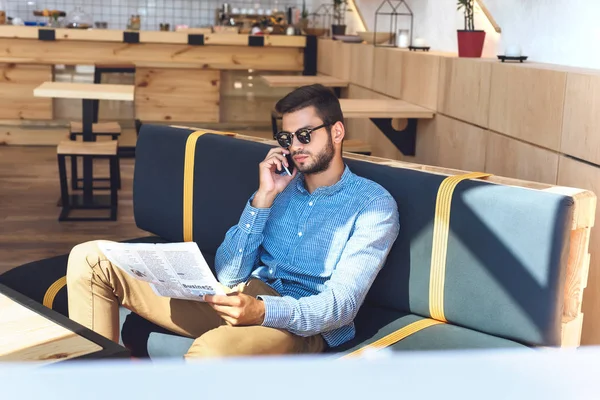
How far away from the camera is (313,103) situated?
224 centimetres

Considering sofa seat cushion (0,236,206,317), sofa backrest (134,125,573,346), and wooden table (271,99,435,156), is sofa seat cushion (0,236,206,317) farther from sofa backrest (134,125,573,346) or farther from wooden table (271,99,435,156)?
wooden table (271,99,435,156)

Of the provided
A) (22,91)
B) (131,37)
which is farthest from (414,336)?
(22,91)

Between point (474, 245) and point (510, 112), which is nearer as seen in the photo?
point (474, 245)

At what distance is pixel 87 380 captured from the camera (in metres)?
0.40

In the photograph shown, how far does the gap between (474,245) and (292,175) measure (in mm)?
622

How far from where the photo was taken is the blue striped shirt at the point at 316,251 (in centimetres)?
193

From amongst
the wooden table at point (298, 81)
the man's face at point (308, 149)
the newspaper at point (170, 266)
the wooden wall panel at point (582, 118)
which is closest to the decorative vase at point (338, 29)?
the wooden table at point (298, 81)

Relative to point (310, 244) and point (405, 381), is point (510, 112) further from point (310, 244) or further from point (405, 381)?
point (405, 381)

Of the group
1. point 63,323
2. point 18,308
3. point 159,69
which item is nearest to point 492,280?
point 63,323

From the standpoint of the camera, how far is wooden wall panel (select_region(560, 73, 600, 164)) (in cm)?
261

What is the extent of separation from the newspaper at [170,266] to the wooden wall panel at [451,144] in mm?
2067

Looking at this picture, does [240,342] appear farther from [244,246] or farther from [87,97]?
[87,97]

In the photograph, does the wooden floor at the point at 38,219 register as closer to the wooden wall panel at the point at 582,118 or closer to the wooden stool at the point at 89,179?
the wooden stool at the point at 89,179

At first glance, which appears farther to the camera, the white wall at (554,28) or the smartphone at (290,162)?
the white wall at (554,28)
